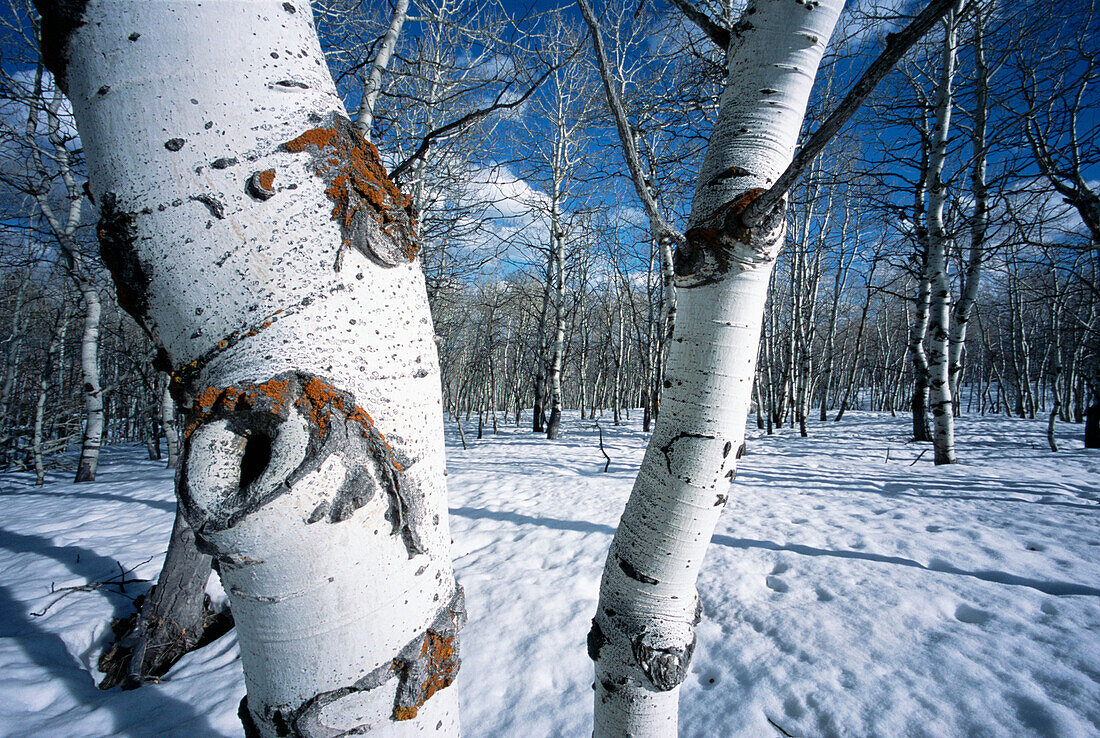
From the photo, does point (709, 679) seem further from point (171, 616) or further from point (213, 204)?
point (171, 616)

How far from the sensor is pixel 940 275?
19.2 feet

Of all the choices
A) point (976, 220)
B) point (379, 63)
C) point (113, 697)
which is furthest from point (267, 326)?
point (976, 220)

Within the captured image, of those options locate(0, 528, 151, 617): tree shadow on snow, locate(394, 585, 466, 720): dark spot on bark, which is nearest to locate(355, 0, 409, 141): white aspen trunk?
locate(0, 528, 151, 617): tree shadow on snow

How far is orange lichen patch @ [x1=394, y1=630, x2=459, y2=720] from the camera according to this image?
579 millimetres

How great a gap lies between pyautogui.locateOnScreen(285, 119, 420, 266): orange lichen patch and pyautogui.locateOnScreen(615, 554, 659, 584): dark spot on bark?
0.80 metres

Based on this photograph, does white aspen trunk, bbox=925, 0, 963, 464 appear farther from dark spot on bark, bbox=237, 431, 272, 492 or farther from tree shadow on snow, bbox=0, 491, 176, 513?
tree shadow on snow, bbox=0, 491, 176, 513

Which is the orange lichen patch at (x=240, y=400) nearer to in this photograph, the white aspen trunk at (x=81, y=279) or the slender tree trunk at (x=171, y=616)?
the slender tree trunk at (x=171, y=616)

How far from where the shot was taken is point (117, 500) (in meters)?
5.53

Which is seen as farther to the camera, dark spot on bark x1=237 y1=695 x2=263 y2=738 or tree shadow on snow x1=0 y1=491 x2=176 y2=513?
tree shadow on snow x1=0 y1=491 x2=176 y2=513

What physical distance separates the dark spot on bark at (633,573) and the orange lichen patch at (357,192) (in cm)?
80

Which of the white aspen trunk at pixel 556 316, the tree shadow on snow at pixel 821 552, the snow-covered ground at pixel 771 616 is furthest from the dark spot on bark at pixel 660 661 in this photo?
the white aspen trunk at pixel 556 316

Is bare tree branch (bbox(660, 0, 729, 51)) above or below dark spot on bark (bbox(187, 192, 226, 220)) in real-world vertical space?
above

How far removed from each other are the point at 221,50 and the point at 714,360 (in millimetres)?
935

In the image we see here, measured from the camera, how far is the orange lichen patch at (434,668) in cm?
58
